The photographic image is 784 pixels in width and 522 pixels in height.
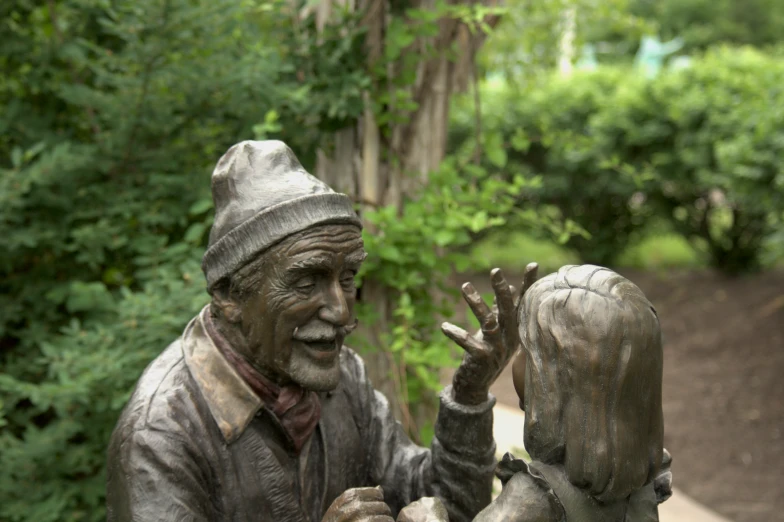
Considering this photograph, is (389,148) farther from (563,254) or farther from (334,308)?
(563,254)

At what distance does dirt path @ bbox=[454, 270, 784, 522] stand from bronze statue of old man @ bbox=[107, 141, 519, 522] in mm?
4665

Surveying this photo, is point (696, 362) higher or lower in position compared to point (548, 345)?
lower

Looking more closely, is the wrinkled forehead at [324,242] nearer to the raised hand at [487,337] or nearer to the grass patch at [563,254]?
the raised hand at [487,337]

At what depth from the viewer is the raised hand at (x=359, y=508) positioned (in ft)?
7.41

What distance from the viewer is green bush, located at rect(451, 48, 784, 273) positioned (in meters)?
8.68

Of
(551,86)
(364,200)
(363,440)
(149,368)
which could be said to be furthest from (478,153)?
(551,86)

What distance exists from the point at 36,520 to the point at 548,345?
2.86 m

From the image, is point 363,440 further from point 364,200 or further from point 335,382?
point 364,200

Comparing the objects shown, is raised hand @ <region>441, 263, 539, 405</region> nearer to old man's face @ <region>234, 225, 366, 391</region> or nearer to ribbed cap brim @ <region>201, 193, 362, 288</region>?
old man's face @ <region>234, 225, 366, 391</region>

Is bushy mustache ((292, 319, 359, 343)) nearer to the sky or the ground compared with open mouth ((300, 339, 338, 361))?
nearer to the sky

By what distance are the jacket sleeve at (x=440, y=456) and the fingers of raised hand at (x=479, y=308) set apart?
29 cm

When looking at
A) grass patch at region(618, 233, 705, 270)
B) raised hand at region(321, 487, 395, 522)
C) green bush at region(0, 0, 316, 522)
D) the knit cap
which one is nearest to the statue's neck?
the knit cap

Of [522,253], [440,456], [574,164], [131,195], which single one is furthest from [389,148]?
[522,253]

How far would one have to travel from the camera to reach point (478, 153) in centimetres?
509
